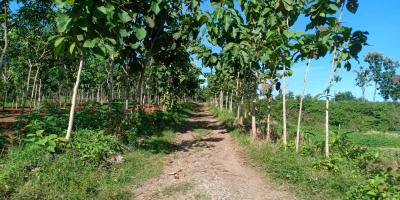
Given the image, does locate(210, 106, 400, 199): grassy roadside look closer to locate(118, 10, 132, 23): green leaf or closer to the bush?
the bush

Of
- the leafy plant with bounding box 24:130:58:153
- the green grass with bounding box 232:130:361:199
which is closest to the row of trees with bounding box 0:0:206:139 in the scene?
the leafy plant with bounding box 24:130:58:153

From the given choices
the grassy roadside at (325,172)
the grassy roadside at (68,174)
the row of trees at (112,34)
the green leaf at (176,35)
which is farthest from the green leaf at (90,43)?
the green leaf at (176,35)

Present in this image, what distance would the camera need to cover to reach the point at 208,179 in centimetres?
841

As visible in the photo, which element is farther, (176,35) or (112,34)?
(176,35)

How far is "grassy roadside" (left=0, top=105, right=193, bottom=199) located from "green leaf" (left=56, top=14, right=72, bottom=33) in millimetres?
2592

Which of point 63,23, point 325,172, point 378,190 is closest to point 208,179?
point 325,172

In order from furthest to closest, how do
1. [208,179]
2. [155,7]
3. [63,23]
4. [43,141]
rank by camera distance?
[155,7]
[43,141]
[208,179]
[63,23]

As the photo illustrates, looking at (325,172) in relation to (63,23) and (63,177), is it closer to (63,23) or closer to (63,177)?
(63,177)

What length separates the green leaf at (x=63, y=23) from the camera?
23.1 feet

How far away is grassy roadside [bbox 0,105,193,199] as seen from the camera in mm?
6773

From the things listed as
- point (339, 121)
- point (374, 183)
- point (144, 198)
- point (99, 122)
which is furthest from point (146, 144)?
point (339, 121)

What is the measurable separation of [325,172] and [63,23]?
6.11 metres

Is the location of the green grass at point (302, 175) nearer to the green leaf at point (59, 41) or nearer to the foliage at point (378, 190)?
→ the foliage at point (378, 190)

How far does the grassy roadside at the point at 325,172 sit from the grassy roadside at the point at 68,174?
9.21ft
